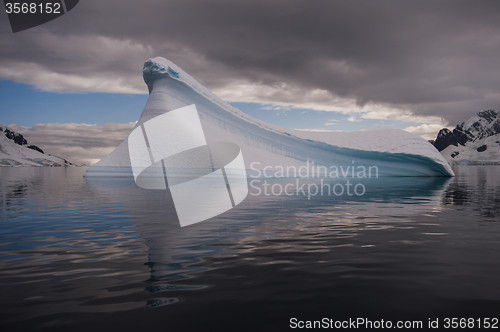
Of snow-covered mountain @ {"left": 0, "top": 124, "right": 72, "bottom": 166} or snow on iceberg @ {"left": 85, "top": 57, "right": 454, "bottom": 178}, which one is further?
snow-covered mountain @ {"left": 0, "top": 124, "right": 72, "bottom": 166}

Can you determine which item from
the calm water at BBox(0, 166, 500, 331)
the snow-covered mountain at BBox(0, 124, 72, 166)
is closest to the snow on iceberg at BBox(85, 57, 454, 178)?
the calm water at BBox(0, 166, 500, 331)

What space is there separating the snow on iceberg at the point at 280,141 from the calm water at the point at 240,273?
22.9 meters

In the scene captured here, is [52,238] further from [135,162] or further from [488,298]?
[135,162]

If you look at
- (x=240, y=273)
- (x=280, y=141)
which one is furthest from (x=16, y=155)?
(x=240, y=273)

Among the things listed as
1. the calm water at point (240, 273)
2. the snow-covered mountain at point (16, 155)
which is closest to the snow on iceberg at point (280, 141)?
the calm water at point (240, 273)

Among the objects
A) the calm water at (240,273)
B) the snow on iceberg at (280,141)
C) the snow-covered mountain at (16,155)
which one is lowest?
the calm water at (240,273)

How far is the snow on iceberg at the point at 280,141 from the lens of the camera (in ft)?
99.3

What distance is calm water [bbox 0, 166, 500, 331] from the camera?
2.97m

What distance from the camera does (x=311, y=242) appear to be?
5809 mm

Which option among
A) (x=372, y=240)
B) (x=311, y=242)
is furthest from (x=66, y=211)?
(x=372, y=240)

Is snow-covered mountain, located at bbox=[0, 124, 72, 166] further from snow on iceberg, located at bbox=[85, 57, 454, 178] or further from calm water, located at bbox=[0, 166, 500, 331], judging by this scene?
calm water, located at bbox=[0, 166, 500, 331]

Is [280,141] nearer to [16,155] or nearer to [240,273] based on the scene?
[240,273]

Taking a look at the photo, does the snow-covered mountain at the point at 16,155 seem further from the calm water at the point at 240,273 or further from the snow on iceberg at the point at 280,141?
the calm water at the point at 240,273

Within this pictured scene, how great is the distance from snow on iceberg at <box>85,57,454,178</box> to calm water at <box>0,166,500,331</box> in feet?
75.1
